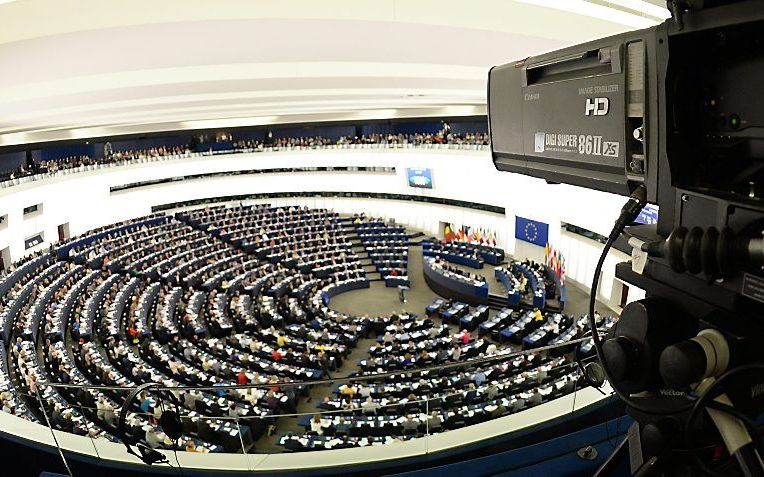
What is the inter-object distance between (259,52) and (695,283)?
4026mm

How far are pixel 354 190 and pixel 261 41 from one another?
2273 cm

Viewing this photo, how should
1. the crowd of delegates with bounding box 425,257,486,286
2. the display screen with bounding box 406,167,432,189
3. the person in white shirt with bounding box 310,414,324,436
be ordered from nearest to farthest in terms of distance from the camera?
the person in white shirt with bounding box 310,414,324,436
the crowd of delegates with bounding box 425,257,486,286
the display screen with bounding box 406,167,432,189

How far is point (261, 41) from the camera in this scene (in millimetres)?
4102

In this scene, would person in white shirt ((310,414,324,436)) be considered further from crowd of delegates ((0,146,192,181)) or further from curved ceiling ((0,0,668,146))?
crowd of delegates ((0,146,192,181))

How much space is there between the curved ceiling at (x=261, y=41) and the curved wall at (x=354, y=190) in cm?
1119

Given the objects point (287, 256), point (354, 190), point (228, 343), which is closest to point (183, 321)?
point (228, 343)

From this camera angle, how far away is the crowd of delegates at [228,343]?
7.91 metres

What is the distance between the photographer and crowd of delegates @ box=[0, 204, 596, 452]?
7910 millimetres

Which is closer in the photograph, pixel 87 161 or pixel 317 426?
pixel 317 426

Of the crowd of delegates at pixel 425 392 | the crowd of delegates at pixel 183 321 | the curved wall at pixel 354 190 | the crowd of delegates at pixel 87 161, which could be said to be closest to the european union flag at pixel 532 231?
the curved wall at pixel 354 190

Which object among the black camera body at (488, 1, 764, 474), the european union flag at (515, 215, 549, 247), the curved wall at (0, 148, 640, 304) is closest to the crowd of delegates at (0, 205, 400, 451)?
the curved wall at (0, 148, 640, 304)

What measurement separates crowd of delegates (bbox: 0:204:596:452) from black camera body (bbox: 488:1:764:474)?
2.71 meters

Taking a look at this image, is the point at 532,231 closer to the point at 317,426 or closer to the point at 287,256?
the point at 287,256

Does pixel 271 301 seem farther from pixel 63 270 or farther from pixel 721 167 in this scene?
pixel 721 167
